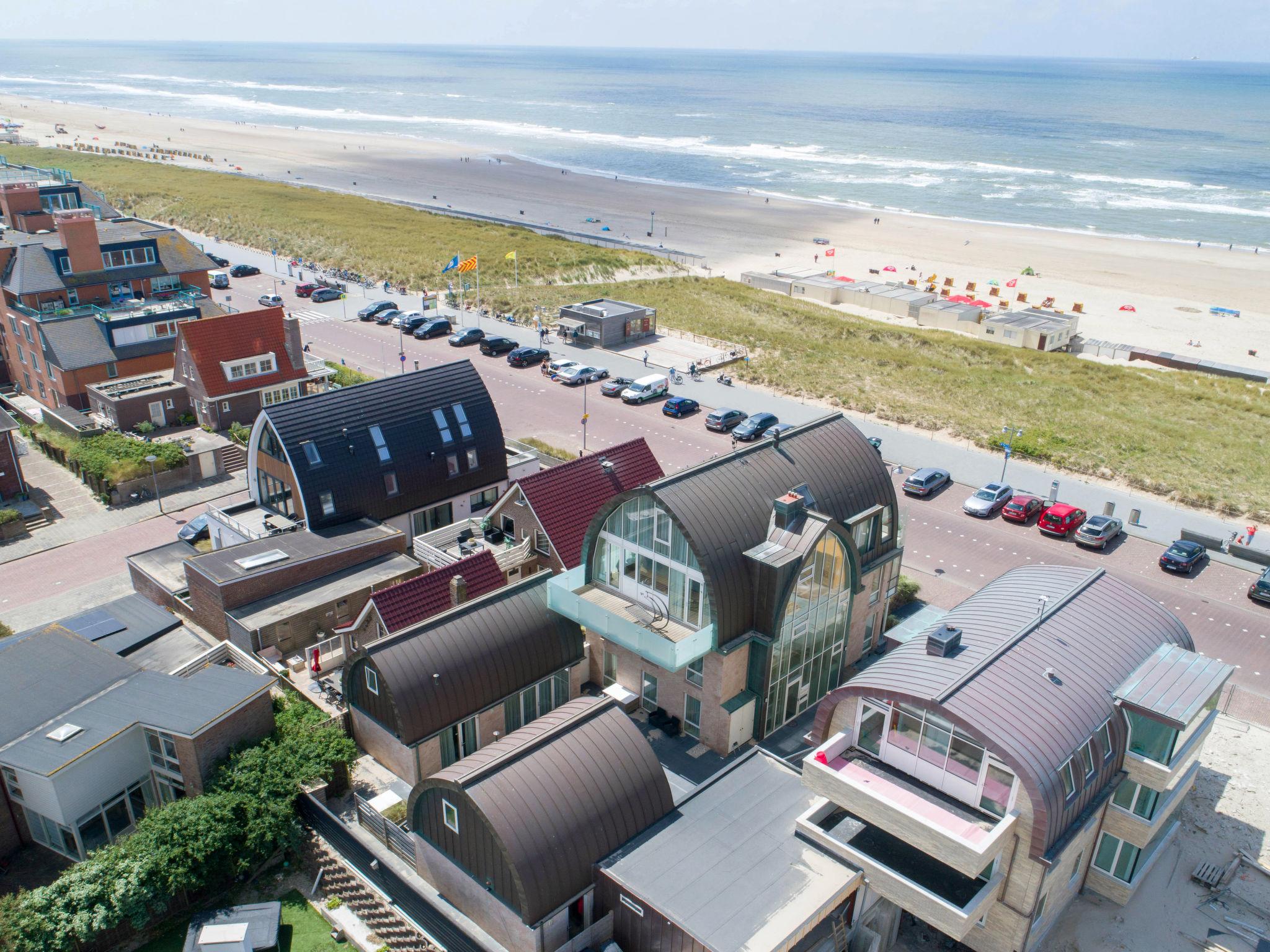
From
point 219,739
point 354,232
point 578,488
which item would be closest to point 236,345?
point 578,488

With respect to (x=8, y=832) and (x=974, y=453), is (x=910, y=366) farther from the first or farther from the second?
(x=8, y=832)

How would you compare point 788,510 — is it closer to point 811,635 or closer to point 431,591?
point 811,635

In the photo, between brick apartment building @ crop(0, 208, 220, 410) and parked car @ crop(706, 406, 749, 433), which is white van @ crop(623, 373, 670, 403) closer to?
parked car @ crop(706, 406, 749, 433)

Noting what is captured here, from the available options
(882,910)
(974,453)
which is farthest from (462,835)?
(974,453)

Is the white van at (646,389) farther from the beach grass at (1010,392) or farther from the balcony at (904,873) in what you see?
the balcony at (904,873)

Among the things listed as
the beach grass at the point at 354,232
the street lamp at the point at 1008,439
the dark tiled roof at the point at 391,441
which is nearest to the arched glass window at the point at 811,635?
the dark tiled roof at the point at 391,441
